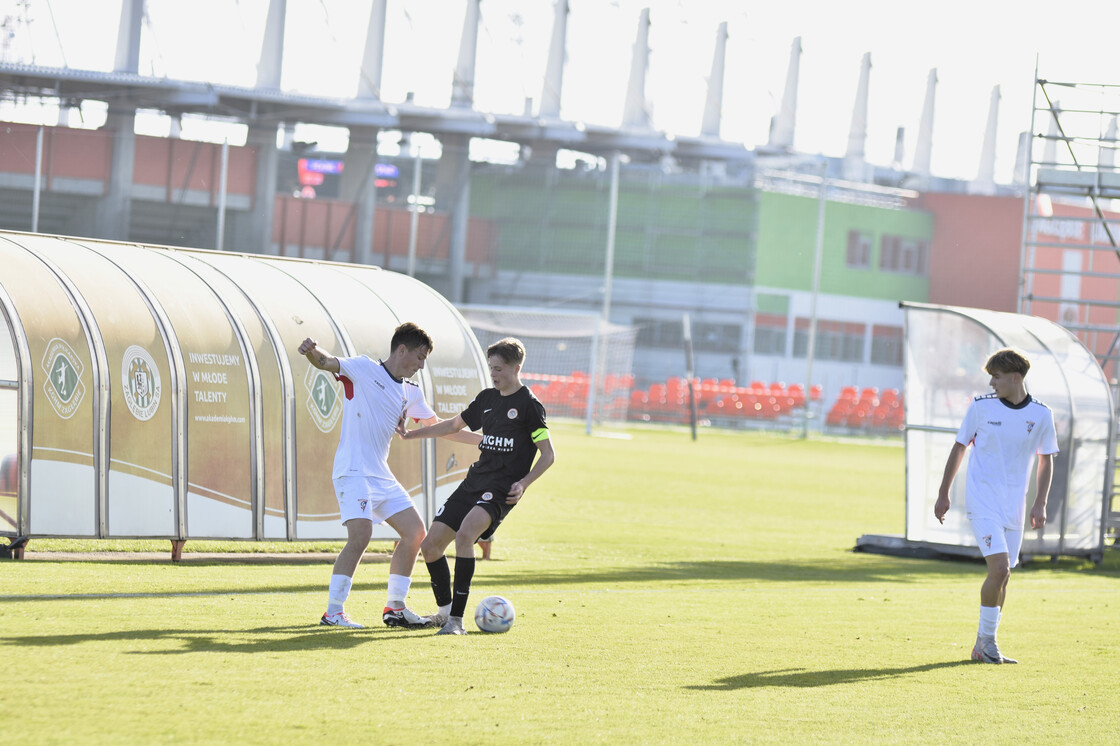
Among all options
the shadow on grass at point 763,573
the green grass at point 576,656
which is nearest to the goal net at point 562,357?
the shadow on grass at point 763,573

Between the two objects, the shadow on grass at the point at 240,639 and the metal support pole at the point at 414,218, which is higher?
the metal support pole at the point at 414,218

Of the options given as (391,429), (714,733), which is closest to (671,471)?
(391,429)

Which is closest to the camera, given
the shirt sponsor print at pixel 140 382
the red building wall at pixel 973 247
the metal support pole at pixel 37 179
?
the shirt sponsor print at pixel 140 382

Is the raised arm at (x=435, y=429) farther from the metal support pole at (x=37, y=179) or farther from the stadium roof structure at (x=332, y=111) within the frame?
the stadium roof structure at (x=332, y=111)

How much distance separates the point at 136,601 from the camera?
32.8 feet

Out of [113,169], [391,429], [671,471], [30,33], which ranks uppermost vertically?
[30,33]

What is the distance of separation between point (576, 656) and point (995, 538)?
2.78 metres

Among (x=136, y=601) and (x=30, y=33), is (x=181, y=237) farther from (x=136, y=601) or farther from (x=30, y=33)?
(x=136, y=601)

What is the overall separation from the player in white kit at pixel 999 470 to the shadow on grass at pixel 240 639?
11.9 ft

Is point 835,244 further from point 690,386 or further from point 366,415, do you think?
point 366,415

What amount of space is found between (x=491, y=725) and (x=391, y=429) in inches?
114

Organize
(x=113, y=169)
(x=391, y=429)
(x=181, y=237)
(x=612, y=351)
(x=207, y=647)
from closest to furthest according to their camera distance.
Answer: (x=207, y=647) → (x=391, y=429) → (x=113, y=169) → (x=181, y=237) → (x=612, y=351)

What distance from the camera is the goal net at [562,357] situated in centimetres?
4622

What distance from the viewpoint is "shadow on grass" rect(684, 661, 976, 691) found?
8.33m
